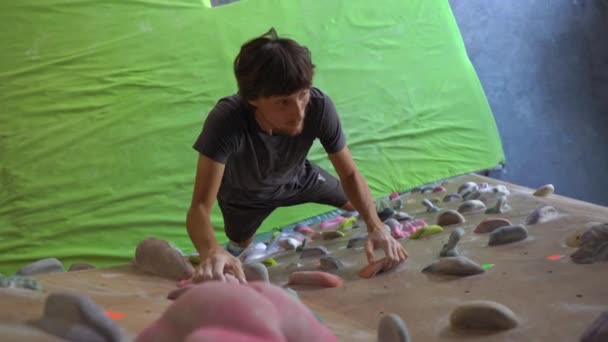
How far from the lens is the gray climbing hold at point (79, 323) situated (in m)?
0.76

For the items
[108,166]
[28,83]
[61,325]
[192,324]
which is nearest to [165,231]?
[108,166]

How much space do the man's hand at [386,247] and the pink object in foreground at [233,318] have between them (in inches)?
29.1

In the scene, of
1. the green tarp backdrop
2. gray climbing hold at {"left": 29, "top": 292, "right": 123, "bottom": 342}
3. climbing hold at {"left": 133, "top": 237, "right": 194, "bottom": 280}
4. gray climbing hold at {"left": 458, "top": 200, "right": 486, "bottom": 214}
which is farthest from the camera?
the green tarp backdrop

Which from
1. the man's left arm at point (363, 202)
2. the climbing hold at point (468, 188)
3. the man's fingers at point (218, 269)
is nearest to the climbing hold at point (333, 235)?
the man's left arm at point (363, 202)

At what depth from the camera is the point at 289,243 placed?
1989 millimetres

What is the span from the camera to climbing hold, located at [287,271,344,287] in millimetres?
1386

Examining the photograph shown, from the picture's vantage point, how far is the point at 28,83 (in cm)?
226

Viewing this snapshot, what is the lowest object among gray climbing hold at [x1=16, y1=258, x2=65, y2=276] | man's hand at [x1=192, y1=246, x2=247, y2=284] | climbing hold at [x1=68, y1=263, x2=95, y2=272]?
climbing hold at [x1=68, y1=263, x2=95, y2=272]

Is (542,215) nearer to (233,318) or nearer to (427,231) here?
(427,231)

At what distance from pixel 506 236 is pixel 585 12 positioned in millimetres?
2067

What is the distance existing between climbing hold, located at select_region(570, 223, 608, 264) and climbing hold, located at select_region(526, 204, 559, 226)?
1.14 ft

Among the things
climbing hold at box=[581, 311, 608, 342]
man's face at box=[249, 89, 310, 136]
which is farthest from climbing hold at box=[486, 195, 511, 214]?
climbing hold at box=[581, 311, 608, 342]

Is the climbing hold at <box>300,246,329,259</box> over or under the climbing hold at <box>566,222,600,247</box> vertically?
under

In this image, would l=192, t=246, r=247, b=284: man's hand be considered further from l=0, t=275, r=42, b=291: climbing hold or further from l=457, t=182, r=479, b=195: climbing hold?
l=457, t=182, r=479, b=195: climbing hold
